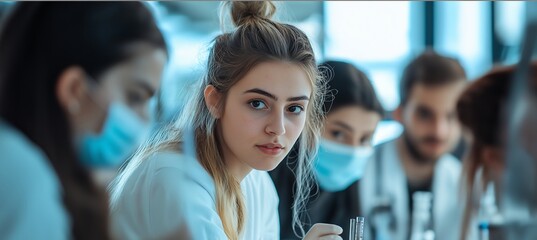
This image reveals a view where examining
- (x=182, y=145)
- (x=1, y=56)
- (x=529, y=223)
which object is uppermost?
(x=1, y=56)

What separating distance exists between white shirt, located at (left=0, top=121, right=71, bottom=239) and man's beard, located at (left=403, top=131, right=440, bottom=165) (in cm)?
52

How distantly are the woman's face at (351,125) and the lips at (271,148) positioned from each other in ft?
0.26

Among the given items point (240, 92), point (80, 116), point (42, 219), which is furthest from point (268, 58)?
point (42, 219)

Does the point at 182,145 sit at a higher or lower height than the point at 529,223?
higher

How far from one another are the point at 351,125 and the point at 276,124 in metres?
0.13

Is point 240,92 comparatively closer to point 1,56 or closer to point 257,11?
point 257,11

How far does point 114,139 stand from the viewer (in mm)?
1166

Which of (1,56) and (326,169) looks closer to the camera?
(1,56)

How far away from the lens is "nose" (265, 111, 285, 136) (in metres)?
1.22

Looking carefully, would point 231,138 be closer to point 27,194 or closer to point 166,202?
point 166,202

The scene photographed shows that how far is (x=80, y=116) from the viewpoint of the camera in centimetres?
116

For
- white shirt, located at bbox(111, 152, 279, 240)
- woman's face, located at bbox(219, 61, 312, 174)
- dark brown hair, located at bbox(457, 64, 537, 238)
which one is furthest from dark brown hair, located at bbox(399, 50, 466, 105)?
white shirt, located at bbox(111, 152, 279, 240)

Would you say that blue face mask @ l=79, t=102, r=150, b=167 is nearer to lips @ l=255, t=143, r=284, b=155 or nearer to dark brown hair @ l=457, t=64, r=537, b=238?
lips @ l=255, t=143, r=284, b=155

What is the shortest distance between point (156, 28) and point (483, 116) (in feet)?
1.69
